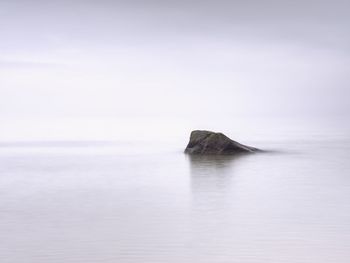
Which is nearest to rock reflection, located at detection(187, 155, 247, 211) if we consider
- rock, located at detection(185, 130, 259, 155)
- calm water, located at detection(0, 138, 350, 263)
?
calm water, located at detection(0, 138, 350, 263)

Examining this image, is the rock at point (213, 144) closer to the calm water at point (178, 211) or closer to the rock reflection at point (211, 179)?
the rock reflection at point (211, 179)

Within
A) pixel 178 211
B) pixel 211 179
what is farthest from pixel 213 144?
pixel 178 211

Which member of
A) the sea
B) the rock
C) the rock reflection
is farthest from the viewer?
the rock

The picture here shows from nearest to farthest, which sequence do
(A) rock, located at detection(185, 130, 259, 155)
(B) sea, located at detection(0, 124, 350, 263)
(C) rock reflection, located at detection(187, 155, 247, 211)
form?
1. (B) sea, located at detection(0, 124, 350, 263)
2. (C) rock reflection, located at detection(187, 155, 247, 211)
3. (A) rock, located at detection(185, 130, 259, 155)

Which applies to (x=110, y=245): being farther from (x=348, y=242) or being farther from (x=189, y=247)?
(x=348, y=242)

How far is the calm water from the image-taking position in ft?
39.4

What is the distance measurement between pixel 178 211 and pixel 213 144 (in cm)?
1500

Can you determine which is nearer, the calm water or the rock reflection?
the calm water

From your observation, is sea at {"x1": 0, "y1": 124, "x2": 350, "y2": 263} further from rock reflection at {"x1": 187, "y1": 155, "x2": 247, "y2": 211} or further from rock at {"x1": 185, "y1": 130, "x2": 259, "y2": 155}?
rock at {"x1": 185, "y1": 130, "x2": 259, "y2": 155}

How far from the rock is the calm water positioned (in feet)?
3.35

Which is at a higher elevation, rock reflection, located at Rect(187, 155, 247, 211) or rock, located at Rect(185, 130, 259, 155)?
rock, located at Rect(185, 130, 259, 155)

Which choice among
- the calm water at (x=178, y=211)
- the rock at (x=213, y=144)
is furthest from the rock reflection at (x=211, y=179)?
the rock at (x=213, y=144)

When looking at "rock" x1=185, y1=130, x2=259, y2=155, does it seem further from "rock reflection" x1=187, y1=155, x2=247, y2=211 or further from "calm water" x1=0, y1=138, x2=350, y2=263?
"calm water" x1=0, y1=138, x2=350, y2=263

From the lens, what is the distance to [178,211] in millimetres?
17703
